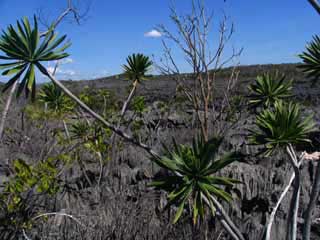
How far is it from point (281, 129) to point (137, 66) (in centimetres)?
217

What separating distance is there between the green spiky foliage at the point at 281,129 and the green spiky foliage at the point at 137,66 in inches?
78.3

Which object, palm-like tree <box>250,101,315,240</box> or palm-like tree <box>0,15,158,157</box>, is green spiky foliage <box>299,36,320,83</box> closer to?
palm-like tree <box>250,101,315,240</box>

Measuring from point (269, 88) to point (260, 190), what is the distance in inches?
73.4

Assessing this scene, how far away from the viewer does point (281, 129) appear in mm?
2383

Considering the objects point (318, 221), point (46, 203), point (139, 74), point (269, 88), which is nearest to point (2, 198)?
point (46, 203)

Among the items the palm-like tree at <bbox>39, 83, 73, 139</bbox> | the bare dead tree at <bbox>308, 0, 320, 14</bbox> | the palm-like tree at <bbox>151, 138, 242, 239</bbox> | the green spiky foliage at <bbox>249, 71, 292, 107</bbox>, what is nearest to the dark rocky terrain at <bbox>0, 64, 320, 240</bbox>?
the green spiky foliage at <bbox>249, 71, 292, 107</bbox>

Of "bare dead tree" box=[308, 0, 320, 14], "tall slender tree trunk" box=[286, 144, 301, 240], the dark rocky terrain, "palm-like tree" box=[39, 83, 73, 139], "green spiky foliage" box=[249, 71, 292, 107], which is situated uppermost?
"bare dead tree" box=[308, 0, 320, 14]

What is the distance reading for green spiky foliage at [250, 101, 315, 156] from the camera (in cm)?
236

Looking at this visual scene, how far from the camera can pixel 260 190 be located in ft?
15.1

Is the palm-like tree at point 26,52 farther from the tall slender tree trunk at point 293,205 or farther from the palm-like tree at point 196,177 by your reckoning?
the tall slender tree trunk at point 293,205

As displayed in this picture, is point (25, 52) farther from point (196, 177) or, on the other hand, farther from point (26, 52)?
point (196, 177)

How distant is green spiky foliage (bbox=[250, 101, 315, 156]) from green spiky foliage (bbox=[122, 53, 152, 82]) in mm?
1989

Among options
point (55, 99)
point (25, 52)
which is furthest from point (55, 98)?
point (25, 52)

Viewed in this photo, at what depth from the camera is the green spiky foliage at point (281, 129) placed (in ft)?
7.75
